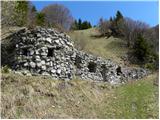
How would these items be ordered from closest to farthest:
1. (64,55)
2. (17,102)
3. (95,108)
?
(17,102)
(95,108)
(64,55)

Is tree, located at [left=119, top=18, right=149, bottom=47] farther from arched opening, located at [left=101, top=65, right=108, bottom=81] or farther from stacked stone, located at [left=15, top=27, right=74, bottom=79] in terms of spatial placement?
stacked stone, located at [left=15, top=27, right=74, bottom=79]

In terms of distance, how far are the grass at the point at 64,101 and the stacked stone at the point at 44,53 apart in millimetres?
1306

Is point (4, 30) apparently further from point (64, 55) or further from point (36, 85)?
point (36, 85)

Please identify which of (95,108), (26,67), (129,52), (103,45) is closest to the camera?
(95,108)

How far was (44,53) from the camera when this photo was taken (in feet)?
50.5

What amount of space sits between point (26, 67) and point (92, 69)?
17.6 feet

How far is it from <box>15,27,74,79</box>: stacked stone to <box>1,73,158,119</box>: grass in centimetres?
131

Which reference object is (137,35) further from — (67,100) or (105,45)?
(67,100)

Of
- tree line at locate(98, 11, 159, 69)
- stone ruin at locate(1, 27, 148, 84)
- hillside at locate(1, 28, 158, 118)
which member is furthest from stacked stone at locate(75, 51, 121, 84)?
tree line at locate(98, 11, 159, 69)

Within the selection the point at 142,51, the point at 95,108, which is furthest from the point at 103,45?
the point at 95,108

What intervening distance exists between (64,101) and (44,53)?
3575 mm

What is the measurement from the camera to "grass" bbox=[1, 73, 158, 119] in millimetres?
11180

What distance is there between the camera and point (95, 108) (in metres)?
12.7

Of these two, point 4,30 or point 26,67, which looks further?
point 4,30
